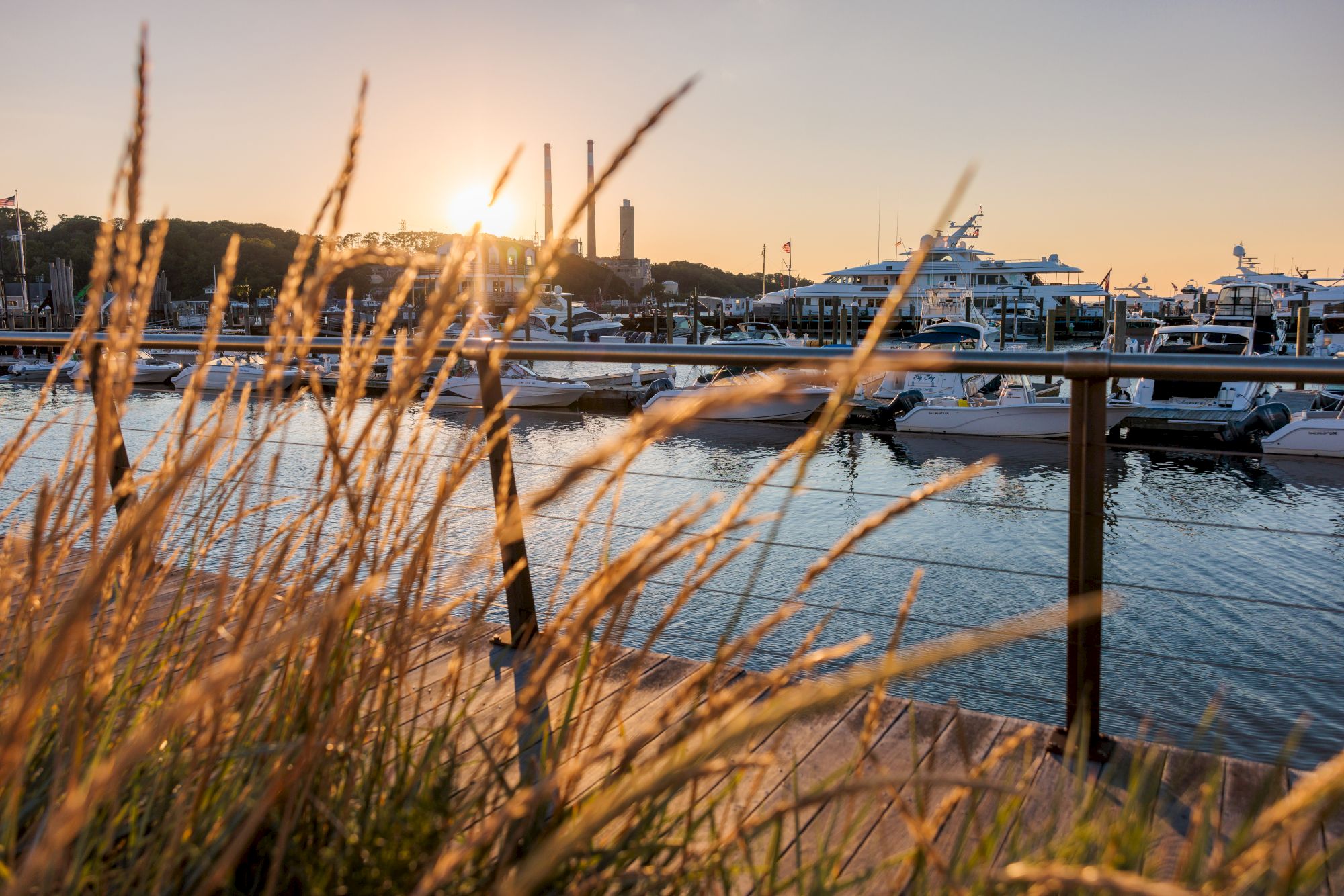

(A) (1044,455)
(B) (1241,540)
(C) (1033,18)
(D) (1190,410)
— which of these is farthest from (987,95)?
(D) (1190,410)

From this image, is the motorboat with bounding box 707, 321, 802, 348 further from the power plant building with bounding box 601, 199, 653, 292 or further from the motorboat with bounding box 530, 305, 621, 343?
the power plant building with bounding box 601, 199, 653, 292

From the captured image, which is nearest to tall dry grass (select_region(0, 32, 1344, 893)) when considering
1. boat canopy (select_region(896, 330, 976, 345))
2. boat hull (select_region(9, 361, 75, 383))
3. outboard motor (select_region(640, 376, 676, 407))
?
outboard motor (select_region(640, 376, 676, 407))


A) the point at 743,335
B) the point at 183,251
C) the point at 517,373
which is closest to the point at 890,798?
the point at 517,373

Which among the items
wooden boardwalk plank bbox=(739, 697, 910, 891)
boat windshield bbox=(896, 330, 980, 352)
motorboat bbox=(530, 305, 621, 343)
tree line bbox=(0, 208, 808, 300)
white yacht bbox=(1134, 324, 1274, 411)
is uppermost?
tree line bbox=(0, 208, 808, 300)

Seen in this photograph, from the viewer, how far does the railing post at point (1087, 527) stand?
1.69 meters

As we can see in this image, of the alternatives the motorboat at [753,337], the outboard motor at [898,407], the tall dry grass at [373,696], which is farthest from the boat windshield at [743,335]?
the tall dry grass at [373,696]

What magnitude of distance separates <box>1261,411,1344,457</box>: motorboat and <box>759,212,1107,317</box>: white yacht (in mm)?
25110

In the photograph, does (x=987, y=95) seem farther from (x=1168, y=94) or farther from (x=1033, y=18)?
(x=1168, y=94)

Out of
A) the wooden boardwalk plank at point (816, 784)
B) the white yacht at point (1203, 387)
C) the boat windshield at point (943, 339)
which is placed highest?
the boat windshield at point (943, 339)

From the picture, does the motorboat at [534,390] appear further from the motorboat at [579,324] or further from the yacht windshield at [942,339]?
the motorboat at [579,324]

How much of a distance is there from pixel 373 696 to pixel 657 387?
62.3 feet

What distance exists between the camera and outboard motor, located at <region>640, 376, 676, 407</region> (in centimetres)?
1978

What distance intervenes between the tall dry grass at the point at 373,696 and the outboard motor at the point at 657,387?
1867 centimetres

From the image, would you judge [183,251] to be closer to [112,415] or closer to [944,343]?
[944,343]
